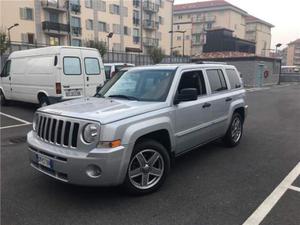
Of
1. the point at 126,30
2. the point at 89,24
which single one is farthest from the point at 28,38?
the point at 126,30

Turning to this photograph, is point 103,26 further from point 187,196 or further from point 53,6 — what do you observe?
point 187,196

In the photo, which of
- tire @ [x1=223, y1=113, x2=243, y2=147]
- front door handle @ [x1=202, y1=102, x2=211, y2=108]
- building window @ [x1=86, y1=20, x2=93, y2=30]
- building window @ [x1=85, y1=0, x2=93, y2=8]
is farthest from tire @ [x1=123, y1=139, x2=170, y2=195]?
building window @ [x1=85, y1=0, x2=93, y2=8]

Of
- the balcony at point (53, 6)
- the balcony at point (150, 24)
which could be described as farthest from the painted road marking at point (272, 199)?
the balcony at point (150, 24)

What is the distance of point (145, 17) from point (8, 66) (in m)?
48.6

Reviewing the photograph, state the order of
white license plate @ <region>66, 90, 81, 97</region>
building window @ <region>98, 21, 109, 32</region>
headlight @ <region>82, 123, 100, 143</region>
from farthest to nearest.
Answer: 1. building window @ <region>98, 21, 109, 32</region>
2. white license plate @ <region>66, 90, 81, 97</region>
3. headlight @ <region>82, 123, 100, 143</region>

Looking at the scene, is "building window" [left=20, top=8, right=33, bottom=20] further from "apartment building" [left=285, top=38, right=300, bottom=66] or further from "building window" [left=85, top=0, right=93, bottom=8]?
"apartment building" [left=285, top=38, right=300, bottom=66]

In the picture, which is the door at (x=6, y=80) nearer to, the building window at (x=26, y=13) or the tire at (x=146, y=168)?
the tire at (x=146, y=168)

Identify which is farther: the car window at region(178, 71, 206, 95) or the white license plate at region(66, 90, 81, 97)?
the white license plate at region(66, 90, 81, 97)

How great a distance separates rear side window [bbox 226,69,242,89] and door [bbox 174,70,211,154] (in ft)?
4.11

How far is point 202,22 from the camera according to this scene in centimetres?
8006

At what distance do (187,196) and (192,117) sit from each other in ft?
4.38

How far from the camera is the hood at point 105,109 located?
11.6 ft

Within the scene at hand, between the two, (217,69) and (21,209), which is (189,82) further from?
(21,209)

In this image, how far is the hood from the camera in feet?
11.6
